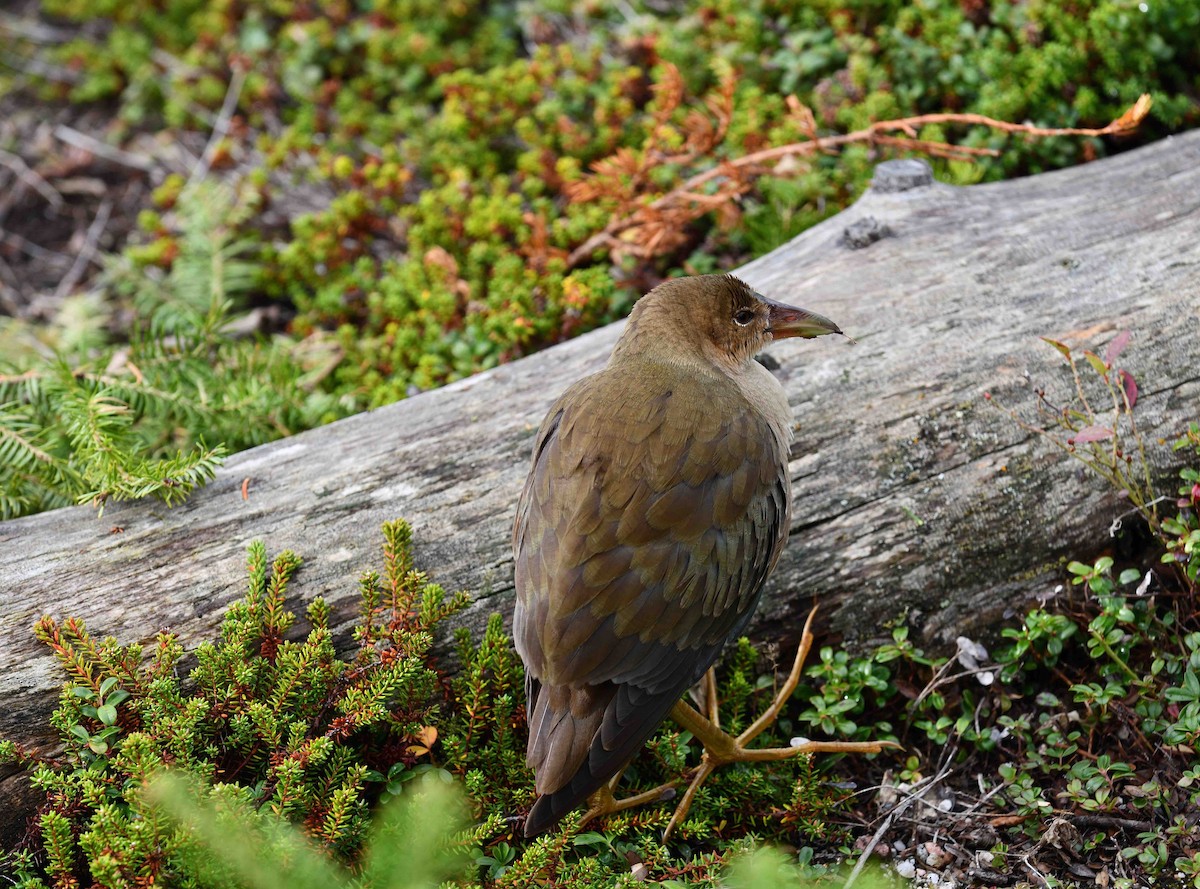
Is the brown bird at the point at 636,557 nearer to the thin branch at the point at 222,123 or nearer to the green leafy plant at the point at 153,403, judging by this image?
the green leafy plant at the point at 153,403

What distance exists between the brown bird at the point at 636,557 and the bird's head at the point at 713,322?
0.42 ft

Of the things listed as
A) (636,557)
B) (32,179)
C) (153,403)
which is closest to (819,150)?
(636,557)

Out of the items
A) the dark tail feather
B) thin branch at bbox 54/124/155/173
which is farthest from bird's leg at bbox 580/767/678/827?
thin branch at bbox 54/124/155/173

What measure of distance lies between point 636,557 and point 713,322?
1.04 metres

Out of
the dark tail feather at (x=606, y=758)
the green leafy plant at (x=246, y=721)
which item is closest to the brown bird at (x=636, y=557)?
the dark tail feather at (x=606, y=758)

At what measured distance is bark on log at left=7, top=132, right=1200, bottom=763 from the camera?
3.85m

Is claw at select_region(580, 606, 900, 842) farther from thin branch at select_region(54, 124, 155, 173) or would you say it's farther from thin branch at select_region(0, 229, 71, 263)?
thin branch at select_region(54, 124, 155, 173)

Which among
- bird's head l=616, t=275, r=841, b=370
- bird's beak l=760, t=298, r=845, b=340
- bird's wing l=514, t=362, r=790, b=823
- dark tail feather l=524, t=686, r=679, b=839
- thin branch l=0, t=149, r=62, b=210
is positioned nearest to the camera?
dark tail feather l=524, t=686, r=679, b=839

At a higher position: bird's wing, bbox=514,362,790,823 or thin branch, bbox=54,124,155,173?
thin branch, bbox=54,124,155,173

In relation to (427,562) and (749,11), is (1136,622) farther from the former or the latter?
(749,11)

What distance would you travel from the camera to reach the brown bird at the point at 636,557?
330 cm

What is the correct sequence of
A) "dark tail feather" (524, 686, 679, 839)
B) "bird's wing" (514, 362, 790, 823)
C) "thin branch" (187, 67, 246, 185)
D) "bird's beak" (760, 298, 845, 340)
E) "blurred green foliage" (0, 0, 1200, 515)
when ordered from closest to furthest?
1. "dark tail feather" (524, 686, 679, 839)
2. "bird's wing" (514, 362, 790, 823)
3. "bird's beak" (760, 298, 845, 340)
4. "blurred green foliage" (0, 0, 1200, 515)
5. "thin branch" (187, 67, 246, 185)

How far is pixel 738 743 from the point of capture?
373 centimetres

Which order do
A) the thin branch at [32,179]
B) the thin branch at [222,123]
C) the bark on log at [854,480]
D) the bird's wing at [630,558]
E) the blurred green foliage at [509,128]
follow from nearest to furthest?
1. the bird's wing at [630,558]
2. the bark on log at [854,480]
3. the blurred green foliage at [509,128]
4. the thin branch at [222,123]
5. the thin branch at [32,179]
